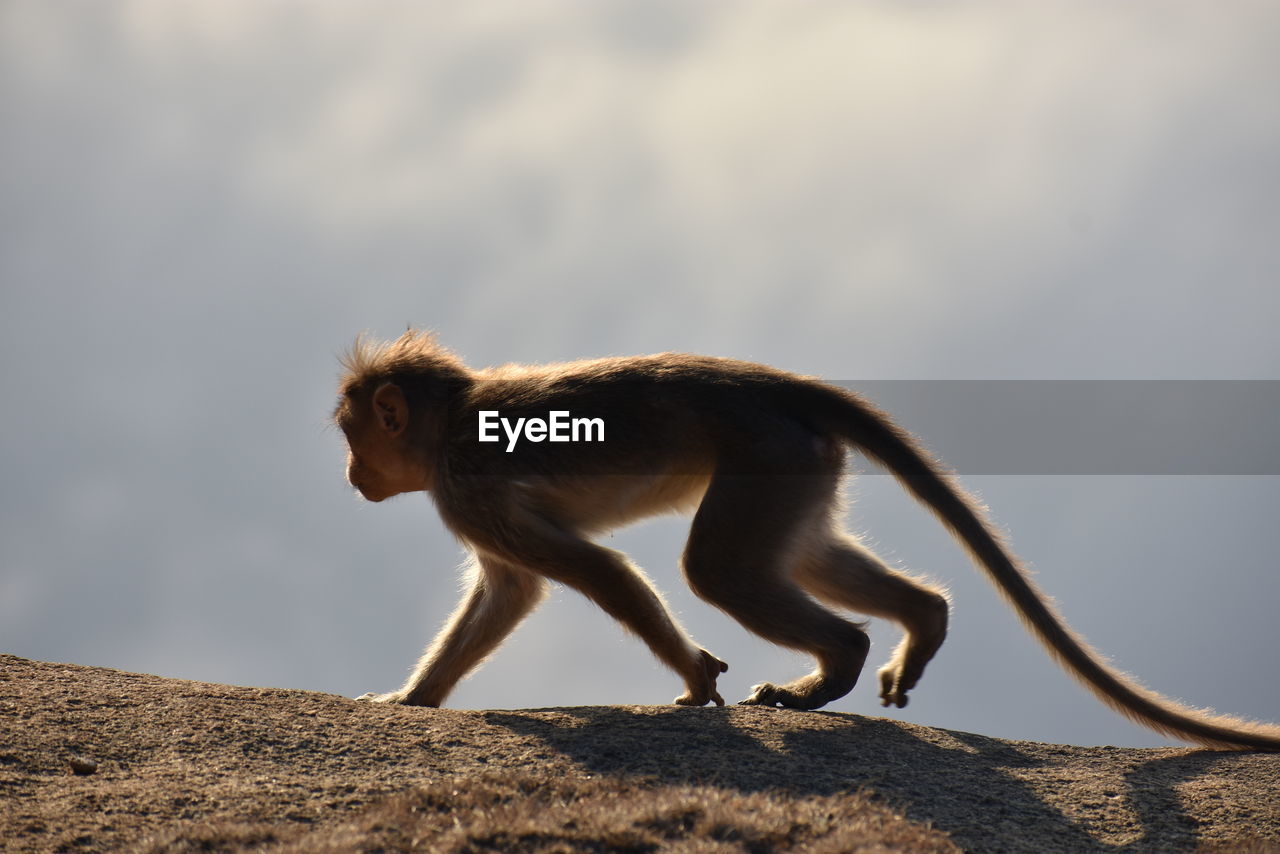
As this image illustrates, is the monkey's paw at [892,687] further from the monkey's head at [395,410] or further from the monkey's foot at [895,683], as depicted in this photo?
the monkey's head at [395,410]

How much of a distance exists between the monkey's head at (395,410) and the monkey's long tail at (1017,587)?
2.18m

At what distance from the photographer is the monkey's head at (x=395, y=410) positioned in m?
6.87

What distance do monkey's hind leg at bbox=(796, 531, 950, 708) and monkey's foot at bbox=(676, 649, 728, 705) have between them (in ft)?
2.25

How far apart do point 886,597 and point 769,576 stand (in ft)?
3.01

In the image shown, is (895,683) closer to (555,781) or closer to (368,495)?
(555,781)

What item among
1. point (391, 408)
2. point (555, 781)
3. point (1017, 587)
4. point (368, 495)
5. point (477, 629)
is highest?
point (391, 408)

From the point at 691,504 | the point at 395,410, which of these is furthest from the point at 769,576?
the point at 395,410

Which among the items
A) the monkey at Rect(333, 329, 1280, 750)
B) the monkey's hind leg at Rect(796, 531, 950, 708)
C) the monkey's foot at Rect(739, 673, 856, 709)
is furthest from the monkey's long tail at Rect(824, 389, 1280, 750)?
the monkey's foot at Rect(739, 673, 856, 709)

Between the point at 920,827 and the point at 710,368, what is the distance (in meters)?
2.80

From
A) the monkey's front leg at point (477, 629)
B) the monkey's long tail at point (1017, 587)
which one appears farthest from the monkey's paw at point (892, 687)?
the monkey's front leg at point (477, 629)

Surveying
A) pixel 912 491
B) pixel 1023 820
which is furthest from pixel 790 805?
pixel 912 491

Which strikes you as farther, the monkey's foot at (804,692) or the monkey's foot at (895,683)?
the monkey's foot at (895,683)

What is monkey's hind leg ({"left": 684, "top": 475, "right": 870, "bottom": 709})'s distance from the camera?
19.0 ft

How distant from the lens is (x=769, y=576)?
584 cm
